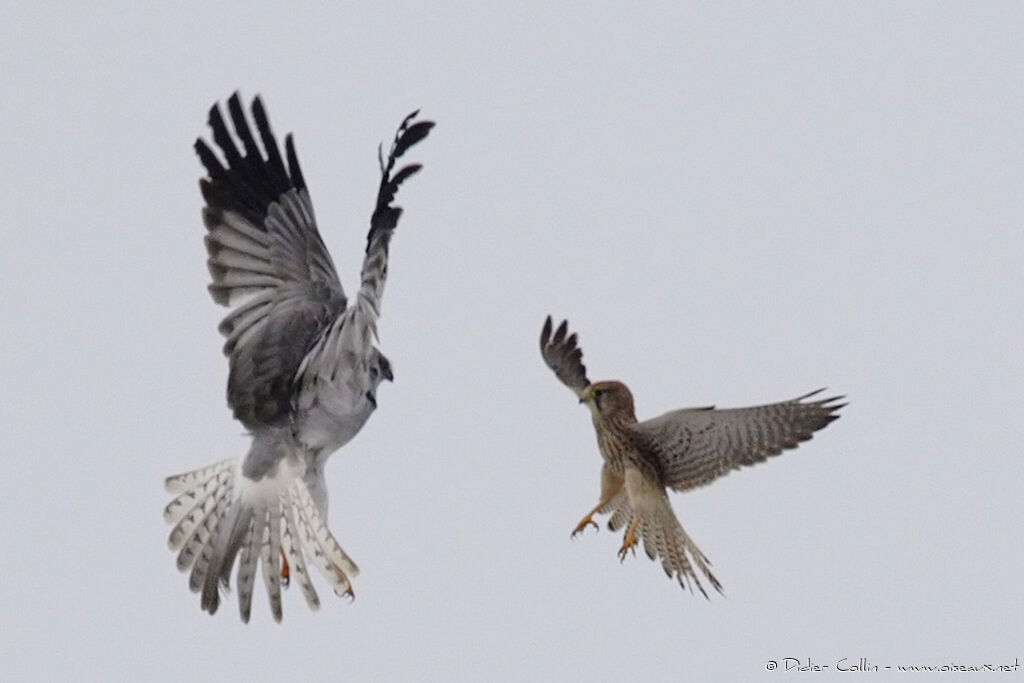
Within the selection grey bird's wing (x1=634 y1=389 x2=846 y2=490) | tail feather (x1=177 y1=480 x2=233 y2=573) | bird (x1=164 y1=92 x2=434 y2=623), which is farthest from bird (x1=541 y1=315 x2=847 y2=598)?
tail feather (x1=177 y1=480 x2=233 y2=573)

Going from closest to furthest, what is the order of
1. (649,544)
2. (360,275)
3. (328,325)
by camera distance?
(360,275) → (328,325) → (649,544)

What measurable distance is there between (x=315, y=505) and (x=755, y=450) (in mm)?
1970

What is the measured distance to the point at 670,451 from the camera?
7.86 meters

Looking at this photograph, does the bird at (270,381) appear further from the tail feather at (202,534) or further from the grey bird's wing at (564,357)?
the grey bird's wing at (564,357)

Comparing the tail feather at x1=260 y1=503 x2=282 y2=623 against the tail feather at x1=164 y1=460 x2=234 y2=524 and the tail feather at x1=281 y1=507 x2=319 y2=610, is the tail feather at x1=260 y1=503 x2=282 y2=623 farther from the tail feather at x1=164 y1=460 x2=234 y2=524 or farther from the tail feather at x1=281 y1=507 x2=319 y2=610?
the tail feather at x1=164 y1=460 x2=234 y2=524

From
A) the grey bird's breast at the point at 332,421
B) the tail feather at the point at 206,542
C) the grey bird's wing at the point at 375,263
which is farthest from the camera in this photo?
the tail feather at the point at 206,542

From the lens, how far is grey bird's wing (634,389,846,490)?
7492 mm

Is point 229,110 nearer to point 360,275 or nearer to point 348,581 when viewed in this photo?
point 360,275

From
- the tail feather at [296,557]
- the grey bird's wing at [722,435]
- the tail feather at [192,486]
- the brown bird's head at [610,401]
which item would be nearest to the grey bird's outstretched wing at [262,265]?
the tail feather at [192,486]

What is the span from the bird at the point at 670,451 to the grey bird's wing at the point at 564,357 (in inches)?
6.6

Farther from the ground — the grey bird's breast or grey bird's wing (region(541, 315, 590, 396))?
grey bird's wing (region(541, 315, 590, 396))

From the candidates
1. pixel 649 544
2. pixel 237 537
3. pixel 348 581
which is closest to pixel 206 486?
pixel 237 537

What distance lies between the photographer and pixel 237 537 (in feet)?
25.0

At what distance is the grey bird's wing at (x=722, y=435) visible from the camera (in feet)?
24.6
